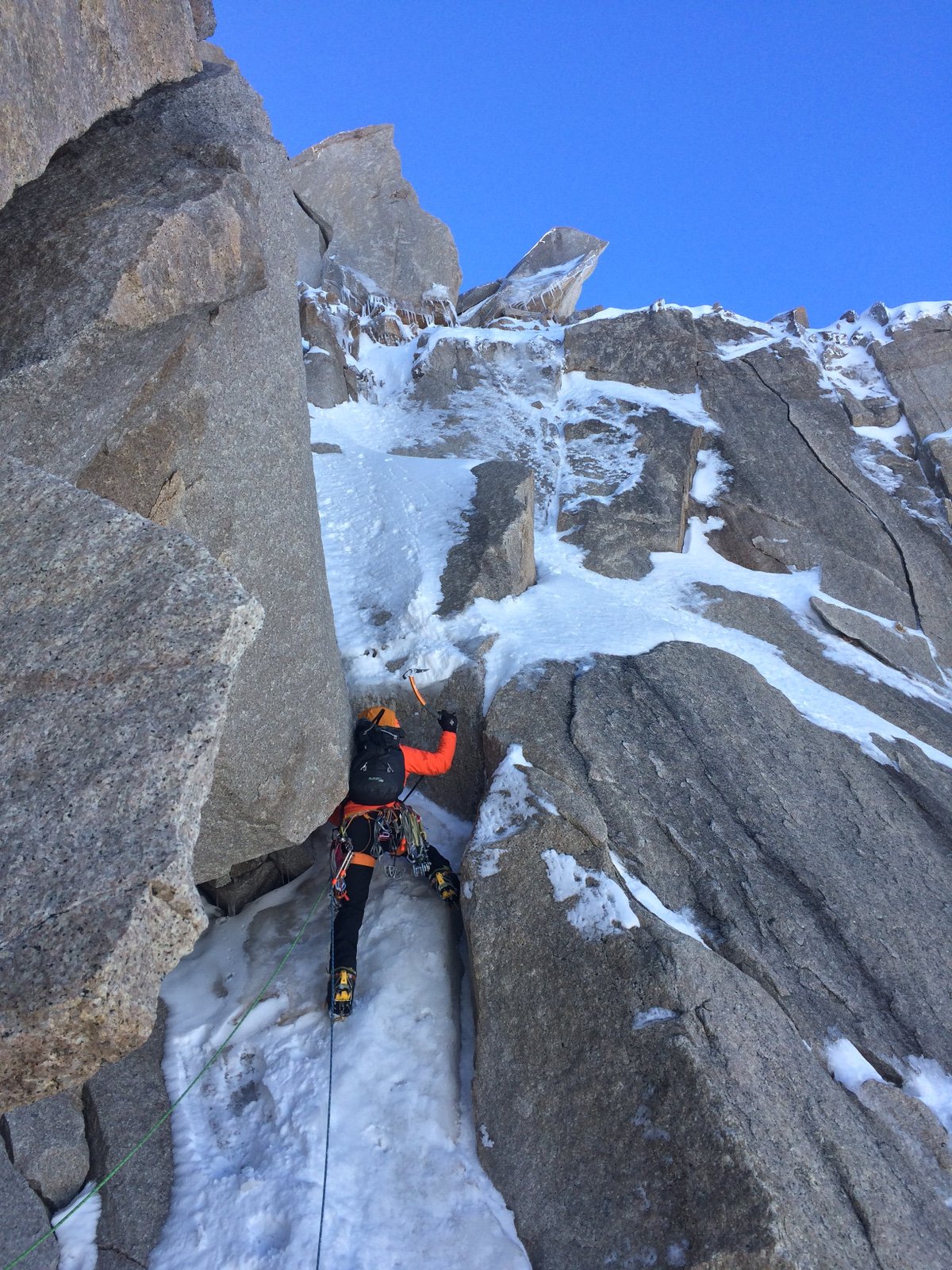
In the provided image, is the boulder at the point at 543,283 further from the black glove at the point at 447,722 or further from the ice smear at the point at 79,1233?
the ice smear at the point at 79,1233

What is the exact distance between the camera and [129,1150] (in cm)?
593


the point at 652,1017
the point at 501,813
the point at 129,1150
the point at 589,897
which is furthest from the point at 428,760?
the point at 129,1150

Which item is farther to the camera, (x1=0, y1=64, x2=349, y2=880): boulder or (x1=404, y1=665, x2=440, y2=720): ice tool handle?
(x1=404, y1=665, x2=440, y2=720): ice tool handle

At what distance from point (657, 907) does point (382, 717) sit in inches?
131

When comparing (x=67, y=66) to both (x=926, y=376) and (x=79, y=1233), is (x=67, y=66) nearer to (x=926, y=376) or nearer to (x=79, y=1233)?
(x=79, y=1233)

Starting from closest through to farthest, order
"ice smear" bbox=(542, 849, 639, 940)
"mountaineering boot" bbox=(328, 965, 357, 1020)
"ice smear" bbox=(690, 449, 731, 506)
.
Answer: "ice smear" bbox=(542, 849, 639, 940) < "mountaineering boot" bbox=(328, 965, 357, 1020) < "ice smear" bbox=(690, 449, 731, 506)

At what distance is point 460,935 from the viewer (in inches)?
282

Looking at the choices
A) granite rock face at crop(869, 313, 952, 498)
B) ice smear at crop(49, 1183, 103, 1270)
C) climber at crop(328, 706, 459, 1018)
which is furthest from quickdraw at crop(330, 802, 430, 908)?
granite rock face at crop(869, 313, 952, 498)

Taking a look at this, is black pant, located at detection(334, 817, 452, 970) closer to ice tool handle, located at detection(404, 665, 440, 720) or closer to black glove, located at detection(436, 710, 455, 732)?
black glove, located at detection(436, 710, 455, 732)

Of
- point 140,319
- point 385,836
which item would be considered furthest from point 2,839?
point 385,836

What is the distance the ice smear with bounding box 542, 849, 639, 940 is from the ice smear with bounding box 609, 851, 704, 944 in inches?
11.1

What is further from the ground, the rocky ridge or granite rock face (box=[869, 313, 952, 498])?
granite rock face (box=[869, 313, 952, 498])

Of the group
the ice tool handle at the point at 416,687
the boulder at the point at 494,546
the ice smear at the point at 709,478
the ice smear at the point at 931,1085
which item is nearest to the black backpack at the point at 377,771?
the ice tool handle at the point at 416,687

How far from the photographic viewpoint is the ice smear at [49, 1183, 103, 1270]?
534cm
